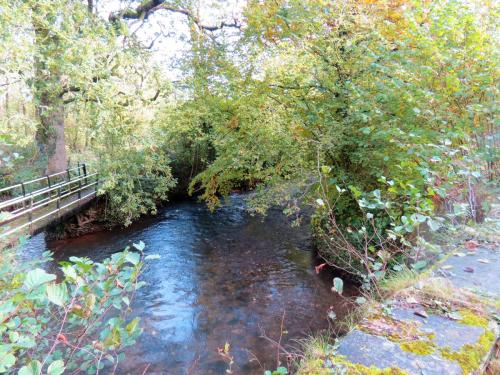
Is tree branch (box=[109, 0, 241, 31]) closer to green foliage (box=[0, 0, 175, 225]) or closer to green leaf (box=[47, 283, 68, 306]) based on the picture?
green foliage (box=[0, 0, 175, 225])

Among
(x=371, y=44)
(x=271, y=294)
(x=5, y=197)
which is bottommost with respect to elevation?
(x=271, y=294)

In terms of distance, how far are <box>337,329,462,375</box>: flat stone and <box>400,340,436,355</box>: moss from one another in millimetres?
27

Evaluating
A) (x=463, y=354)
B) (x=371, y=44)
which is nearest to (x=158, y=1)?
(x=371, y=44)

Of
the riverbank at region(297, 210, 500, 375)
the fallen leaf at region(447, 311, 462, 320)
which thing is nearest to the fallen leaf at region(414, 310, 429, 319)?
the riverbank at region(297, 210, 500, 375)

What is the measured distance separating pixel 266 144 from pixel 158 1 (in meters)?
7.49

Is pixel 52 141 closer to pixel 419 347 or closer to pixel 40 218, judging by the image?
pixel 40 218

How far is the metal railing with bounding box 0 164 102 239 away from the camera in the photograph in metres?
7.51

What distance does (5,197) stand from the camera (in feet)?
42.9

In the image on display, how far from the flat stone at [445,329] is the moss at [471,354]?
0.09 feet

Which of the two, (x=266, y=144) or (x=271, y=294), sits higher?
(x=266, y=144)

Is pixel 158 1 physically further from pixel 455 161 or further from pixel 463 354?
pixel 463 354

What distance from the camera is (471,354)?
5.59 feet

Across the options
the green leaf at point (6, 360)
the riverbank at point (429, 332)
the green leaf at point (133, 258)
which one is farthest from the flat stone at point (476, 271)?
the green leaf at point (6, 360)

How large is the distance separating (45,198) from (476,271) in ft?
33.6
